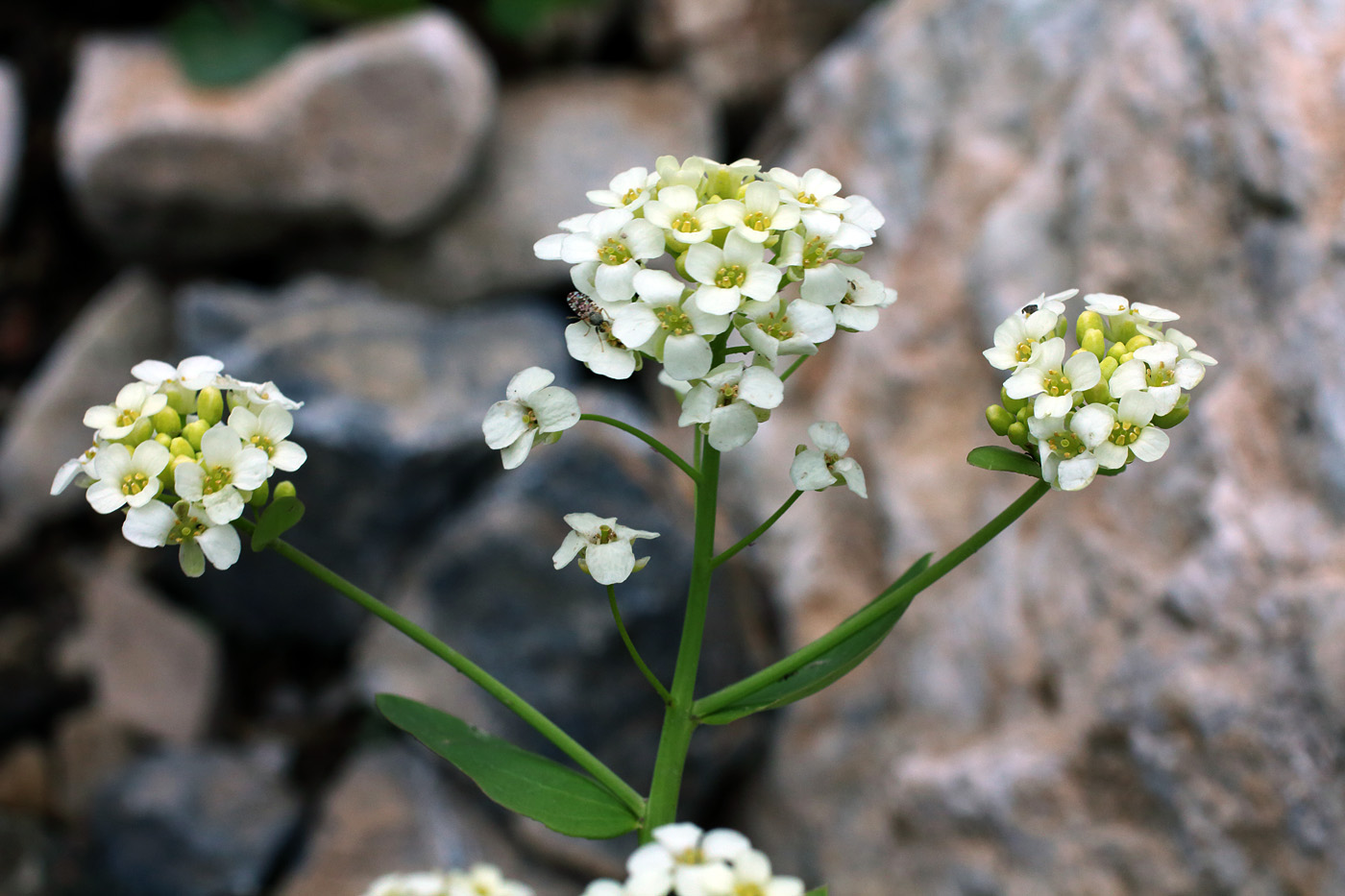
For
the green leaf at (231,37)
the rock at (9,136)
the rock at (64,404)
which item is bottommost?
the rock at (64,404)

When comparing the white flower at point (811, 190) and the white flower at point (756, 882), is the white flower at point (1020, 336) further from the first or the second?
the white flower at point (756, 882)

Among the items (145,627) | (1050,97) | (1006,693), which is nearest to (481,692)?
(145,627)

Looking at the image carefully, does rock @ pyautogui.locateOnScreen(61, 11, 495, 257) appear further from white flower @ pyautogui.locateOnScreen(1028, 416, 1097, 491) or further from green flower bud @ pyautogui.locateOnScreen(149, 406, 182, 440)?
white flower @ pyautogui.locateOnScreen(1028, 416, 1097, 491)

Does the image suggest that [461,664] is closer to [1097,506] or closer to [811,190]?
[811,190]

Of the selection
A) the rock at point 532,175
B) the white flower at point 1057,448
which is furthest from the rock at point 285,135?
the white flower at point 1057,448

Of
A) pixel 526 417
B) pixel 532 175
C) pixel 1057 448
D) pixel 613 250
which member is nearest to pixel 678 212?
pixel 613 250

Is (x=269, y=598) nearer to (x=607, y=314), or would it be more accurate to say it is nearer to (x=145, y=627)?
(x=145, y=627)

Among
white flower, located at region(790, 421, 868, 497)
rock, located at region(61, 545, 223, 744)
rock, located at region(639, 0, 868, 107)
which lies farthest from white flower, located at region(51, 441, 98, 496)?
rock, located at region(639, 0, 868, 107)
